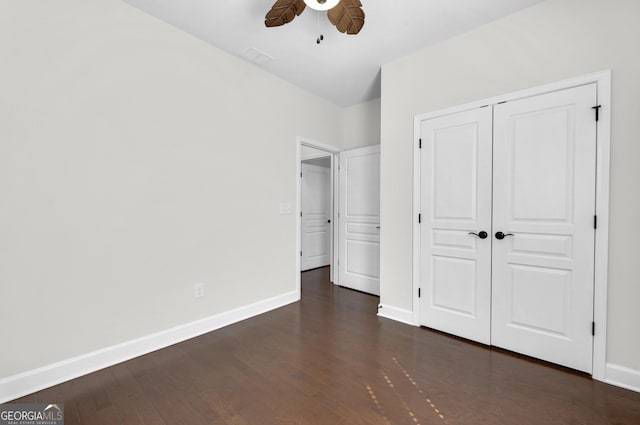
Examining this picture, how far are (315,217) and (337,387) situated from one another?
3831mm

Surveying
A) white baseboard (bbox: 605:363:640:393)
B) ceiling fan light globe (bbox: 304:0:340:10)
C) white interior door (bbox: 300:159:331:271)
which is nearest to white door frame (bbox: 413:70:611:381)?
white baseboard (bbox: 605:363:640:393)

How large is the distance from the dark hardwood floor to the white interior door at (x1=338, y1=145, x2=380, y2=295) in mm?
1379

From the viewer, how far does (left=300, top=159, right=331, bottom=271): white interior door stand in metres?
5.35

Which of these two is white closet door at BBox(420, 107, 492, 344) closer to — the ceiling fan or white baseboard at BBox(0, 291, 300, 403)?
the ceiling fan

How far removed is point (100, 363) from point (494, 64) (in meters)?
4.01

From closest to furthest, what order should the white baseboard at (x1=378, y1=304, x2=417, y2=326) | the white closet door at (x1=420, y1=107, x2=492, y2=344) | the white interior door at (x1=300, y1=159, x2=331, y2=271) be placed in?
the white closet door at (x1=420, y1=107, x2=492, y2=344) < the white baseboard at (x1=378, y1=304, x2=417, y2=326) < the white interior door at (x1=300, y1=159, x2=331, y2=271)

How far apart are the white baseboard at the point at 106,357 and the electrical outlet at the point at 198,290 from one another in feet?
0.81

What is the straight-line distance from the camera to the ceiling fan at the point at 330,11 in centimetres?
190

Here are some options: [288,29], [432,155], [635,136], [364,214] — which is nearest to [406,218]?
[432,155]

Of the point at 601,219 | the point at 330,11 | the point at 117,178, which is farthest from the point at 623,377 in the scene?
the point at 117,178

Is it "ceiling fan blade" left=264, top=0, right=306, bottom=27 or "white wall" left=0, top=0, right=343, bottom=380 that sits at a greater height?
"ceiling fan blade" left=264, top=0, right=306, bottom=27

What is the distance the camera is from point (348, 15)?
2.01 meters

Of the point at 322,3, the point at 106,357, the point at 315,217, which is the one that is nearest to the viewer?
the point at 322,3

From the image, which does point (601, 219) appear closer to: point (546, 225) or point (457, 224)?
point (546, 225)
